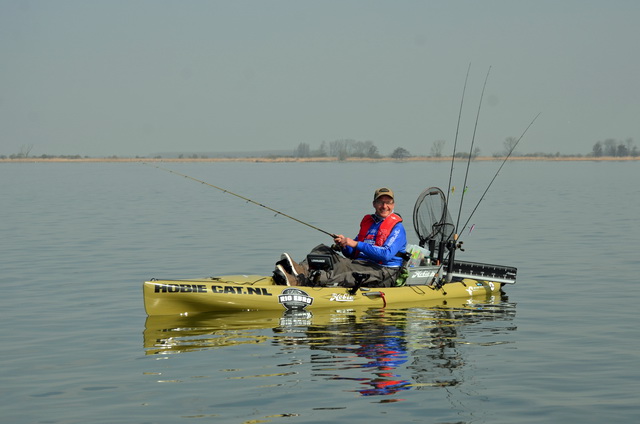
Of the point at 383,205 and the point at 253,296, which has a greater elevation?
the point at 383,205

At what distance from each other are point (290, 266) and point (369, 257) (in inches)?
50.1

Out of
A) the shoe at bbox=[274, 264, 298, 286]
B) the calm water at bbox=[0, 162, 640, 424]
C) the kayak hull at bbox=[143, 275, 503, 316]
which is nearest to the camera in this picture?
the calm water at bbox=[0, 162, 640, 424]

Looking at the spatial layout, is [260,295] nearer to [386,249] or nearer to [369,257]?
[369,257]

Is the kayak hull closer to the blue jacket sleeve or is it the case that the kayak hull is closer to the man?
the man

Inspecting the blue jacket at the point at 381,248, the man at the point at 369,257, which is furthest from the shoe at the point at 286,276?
the blue jacket at the point at 381,248

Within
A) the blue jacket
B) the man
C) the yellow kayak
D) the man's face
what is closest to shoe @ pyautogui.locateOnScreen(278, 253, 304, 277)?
the man

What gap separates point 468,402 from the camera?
886 centimetres

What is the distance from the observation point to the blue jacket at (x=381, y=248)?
14.1 meters

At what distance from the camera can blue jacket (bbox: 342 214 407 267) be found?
46.1ft

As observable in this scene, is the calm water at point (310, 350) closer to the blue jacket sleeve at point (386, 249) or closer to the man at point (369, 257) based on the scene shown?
the man at point (369, 257)

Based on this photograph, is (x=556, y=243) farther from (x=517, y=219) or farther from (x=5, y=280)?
(x=5, y=280)

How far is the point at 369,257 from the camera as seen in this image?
14336 mm

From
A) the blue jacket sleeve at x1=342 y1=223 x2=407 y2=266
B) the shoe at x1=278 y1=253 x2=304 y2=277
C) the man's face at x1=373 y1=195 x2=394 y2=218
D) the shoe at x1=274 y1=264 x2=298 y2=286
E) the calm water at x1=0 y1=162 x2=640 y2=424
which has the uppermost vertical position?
the man's face at x1=373 y1=195 x2=394 y2=218

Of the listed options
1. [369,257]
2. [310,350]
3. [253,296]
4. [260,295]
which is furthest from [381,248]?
[310,350]
